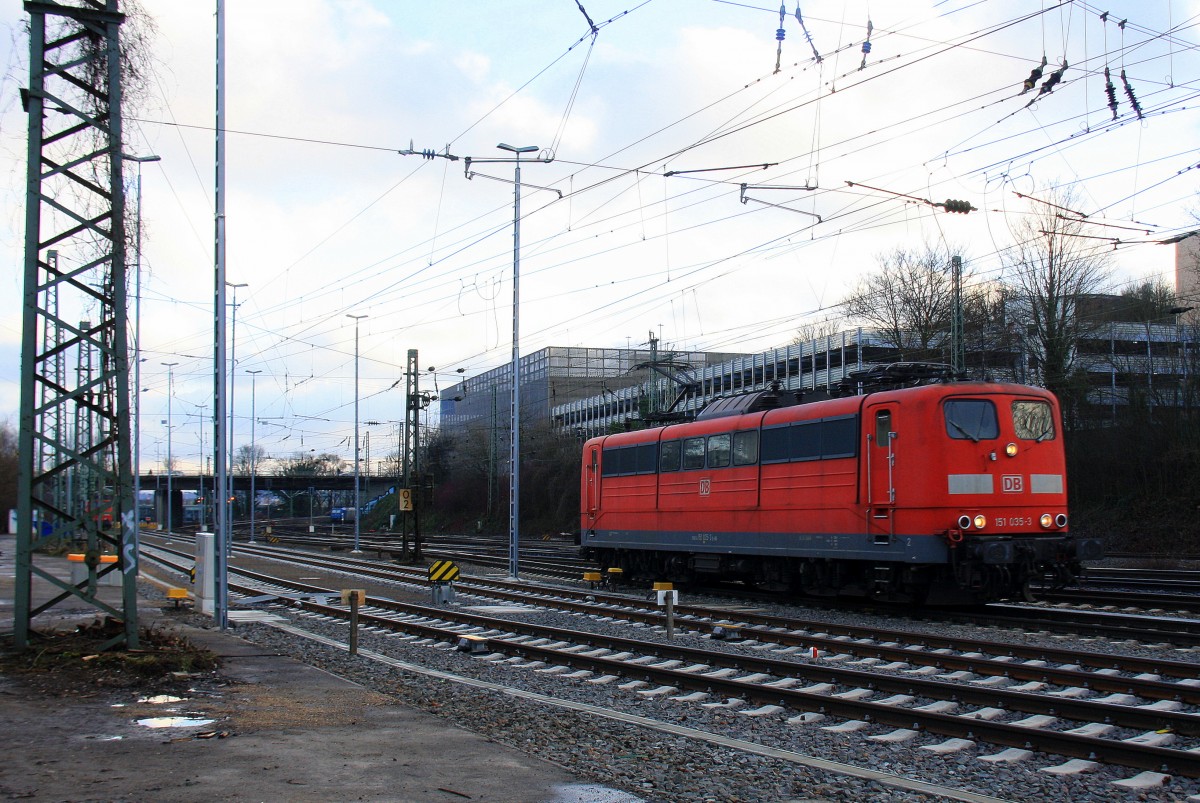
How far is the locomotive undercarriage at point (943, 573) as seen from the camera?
14.8 metres

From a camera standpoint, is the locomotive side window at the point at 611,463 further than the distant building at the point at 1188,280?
No

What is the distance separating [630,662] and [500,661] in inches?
79.6

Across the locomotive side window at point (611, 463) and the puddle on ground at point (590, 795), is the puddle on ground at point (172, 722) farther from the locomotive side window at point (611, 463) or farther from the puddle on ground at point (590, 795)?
the locomotive side window at point (611, 463)

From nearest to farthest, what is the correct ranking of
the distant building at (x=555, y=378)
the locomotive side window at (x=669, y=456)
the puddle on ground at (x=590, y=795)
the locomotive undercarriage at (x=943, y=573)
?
the puddle on ground at (x=590, y=795) < the locomotive undercarriage at (x=943, y=573) < the locomotive side window at (x=669, y=456) < the distant building at (x=555, y=378)

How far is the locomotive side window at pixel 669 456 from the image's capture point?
875 inches

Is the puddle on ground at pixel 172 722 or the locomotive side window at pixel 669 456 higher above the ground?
the locomotive side window at pixel 669 456

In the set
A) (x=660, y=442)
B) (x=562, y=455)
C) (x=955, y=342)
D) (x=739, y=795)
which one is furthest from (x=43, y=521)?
(x=739, y=795)

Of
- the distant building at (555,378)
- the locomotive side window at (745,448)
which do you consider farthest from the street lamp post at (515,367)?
the distant building at (555,378)

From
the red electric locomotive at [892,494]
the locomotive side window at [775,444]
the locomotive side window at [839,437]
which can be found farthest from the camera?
the locomotive side window at [775,444]

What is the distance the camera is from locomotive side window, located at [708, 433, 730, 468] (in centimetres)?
2031

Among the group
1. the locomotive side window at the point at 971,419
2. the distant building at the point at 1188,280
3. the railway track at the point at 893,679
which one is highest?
the distant building at the point at 1188,280

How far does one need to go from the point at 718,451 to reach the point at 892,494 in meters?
5.36

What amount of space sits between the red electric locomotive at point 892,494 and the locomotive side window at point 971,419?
0.07 feet

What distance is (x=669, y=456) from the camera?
22562 millimetres
